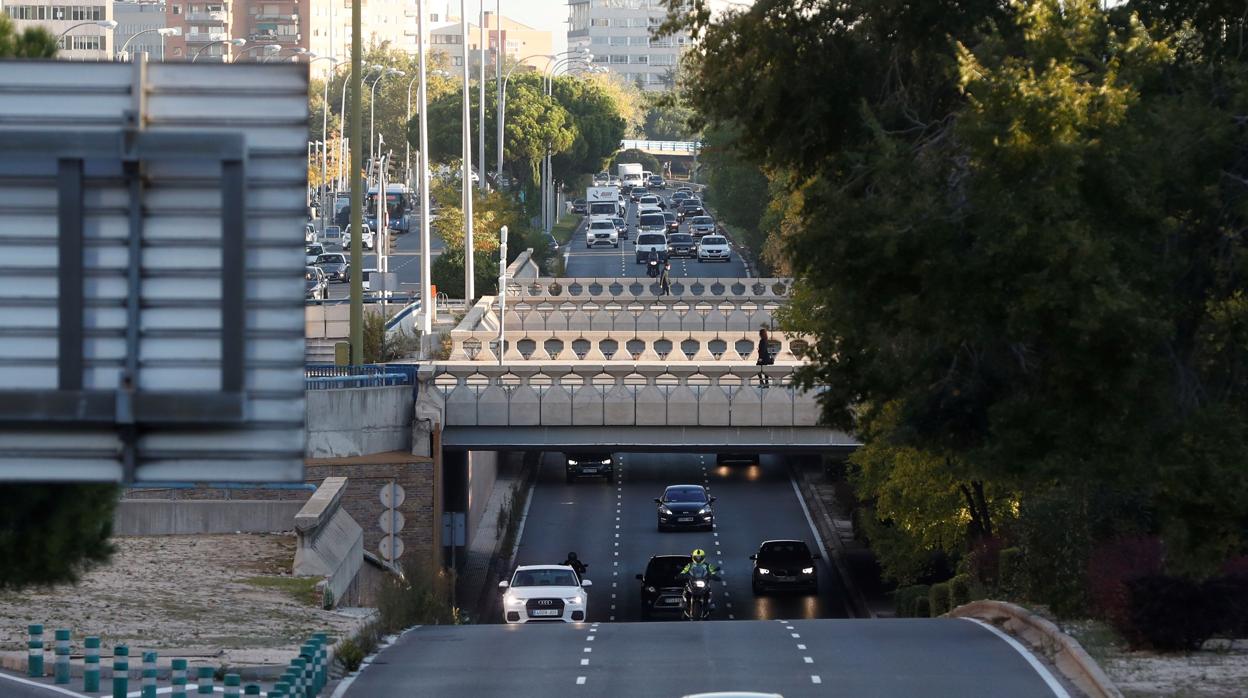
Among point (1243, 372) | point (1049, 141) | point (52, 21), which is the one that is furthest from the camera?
point (52, 21)

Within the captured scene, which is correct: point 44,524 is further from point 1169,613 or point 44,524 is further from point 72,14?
point 72,14

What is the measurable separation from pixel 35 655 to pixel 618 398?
2225cm

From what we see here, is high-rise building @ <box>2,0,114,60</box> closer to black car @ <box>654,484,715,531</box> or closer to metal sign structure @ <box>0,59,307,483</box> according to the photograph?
black car @ <box>654,484,715,531</box>

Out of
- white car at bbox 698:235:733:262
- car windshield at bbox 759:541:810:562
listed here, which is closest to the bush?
car windshield at bbox 759:541:810:562

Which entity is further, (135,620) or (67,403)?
(135,620)

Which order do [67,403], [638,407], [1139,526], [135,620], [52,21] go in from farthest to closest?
[52,21], [638,407], [1139,526], [135,620], [67,403]

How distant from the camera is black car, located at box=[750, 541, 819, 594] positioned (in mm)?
40125

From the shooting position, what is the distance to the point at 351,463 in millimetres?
36094

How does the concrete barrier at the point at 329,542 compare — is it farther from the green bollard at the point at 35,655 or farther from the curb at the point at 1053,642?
the curb at the point at 1053,642

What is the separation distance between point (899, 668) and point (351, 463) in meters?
17.9

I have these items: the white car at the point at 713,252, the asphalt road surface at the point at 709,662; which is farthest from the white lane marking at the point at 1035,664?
the white car at the point at 713,252

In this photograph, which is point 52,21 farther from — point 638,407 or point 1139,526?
point 1139,526

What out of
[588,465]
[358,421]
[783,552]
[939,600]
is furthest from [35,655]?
[588,465]

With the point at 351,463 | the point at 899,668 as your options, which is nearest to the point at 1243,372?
the point at 899,668
